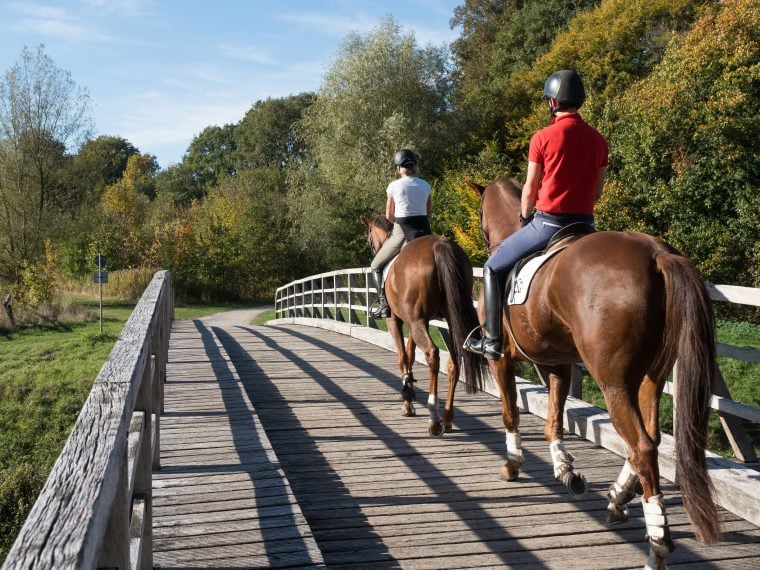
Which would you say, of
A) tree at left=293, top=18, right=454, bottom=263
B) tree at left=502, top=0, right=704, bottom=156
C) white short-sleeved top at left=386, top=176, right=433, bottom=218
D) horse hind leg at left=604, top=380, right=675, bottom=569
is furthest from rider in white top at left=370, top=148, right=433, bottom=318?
tree at left=293, top=18, right=454, bottom=263

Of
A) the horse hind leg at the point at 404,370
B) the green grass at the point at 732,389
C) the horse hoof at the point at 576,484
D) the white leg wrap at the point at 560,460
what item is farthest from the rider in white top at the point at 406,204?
the green grass at the point at 732,389

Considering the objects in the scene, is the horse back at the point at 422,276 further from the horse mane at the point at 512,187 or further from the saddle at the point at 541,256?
the saddle at the point at 541,256

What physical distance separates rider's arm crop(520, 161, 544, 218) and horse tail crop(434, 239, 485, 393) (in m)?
1.54

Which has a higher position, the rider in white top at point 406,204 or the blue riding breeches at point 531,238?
the rider in white top at point 406,204

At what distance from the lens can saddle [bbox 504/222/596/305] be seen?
4180mm

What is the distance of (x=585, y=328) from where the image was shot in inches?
138

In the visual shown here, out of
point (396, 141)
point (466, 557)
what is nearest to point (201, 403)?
point (466, 557)

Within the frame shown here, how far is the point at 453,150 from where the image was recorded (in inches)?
1405

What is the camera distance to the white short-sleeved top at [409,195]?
723 cm

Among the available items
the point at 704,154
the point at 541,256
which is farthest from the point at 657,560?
the point at 704,154

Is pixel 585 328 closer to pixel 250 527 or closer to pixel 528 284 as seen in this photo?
pixel 528 284

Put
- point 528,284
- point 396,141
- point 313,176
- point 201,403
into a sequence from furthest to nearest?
1. point 313,176
2. point 396,141
3. point 201,403
4. point 528,284

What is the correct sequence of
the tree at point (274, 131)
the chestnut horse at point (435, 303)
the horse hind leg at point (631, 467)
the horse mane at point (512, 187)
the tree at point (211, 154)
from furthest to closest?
1. the tree at point (211, 154)
2. the tree at point (274, 131)
3. the chestnut horse at point (435, 303)
4. the horse mane at point (512, 187)
5. the horse hind leg at point (631, 467)

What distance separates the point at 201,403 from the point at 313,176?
31818mm
